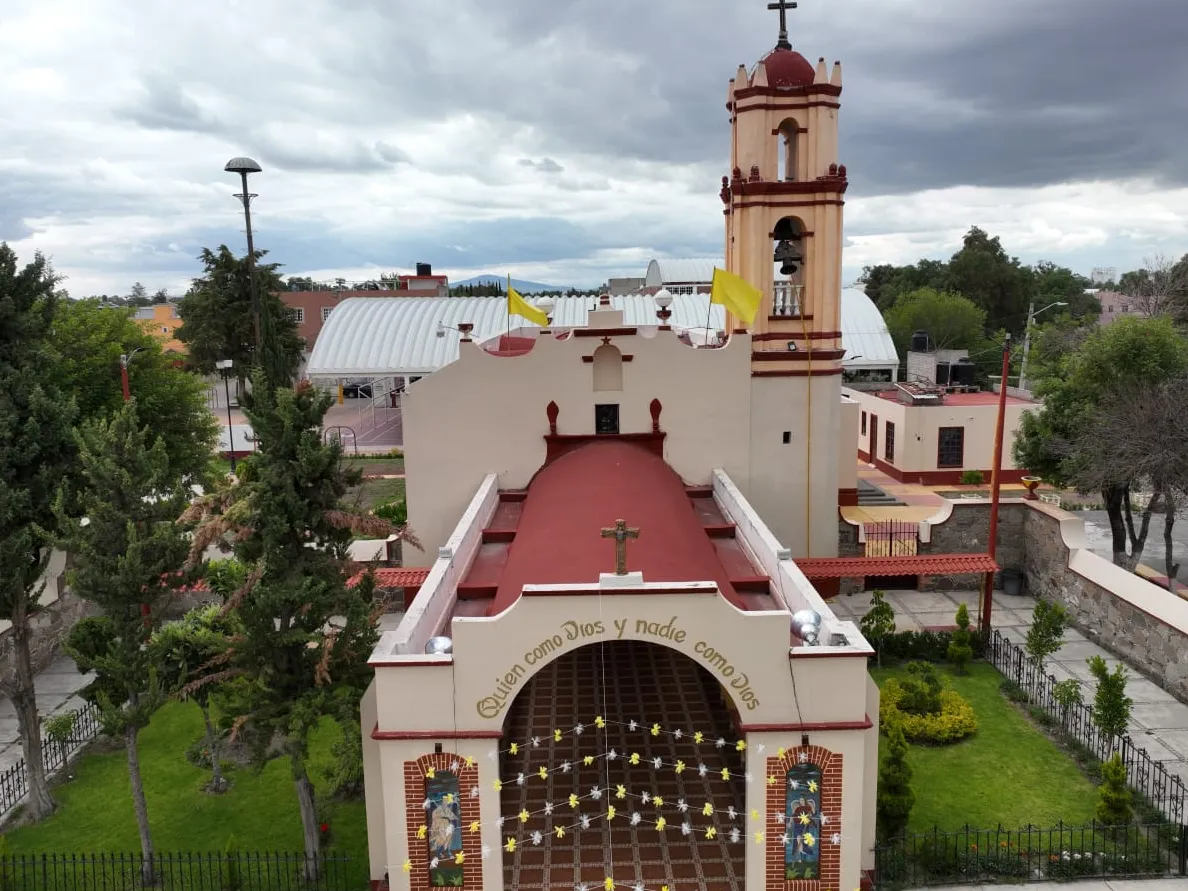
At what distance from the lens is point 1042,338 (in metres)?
38.7

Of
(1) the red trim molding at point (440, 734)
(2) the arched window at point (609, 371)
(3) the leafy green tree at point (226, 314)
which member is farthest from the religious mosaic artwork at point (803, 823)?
(3) the leafy green tree at point (226, 314)

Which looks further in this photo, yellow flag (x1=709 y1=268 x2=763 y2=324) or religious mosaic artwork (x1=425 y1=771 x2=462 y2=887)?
yellow flag (x1=709 y1=268 x2=763 y2=324)

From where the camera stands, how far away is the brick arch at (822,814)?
10.7 m

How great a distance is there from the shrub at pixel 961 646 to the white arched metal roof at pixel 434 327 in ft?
97.4

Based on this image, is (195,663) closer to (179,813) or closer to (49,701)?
(179,813)

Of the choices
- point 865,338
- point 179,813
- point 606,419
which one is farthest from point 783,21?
point 865,338

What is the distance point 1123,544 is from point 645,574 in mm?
18609

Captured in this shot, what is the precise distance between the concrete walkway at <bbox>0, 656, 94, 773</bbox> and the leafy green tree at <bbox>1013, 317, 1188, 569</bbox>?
24887mm

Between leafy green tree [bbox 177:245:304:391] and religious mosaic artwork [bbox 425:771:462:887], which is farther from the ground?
leafy green tree [bbox 177:245:304:391]

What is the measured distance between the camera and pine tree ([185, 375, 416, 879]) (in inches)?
426

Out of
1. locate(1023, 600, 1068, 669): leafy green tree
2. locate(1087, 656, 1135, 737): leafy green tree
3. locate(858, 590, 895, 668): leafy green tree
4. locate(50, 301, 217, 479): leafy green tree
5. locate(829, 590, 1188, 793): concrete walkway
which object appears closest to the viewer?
locate(1087, 656, 1135, 737): leafy green tree

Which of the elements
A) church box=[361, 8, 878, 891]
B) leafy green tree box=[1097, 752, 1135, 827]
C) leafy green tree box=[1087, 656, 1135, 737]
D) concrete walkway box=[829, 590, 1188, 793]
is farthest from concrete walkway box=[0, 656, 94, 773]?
leafy green tree box=[1087, 656, 1135, 737]

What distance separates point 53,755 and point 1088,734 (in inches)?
756

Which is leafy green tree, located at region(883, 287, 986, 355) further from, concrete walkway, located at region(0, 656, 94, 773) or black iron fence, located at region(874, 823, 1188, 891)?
concrete walkway, located at region(0, 656, 94, 773)
